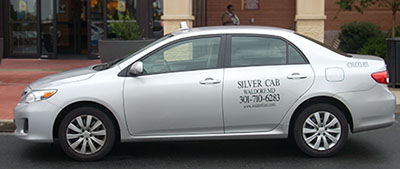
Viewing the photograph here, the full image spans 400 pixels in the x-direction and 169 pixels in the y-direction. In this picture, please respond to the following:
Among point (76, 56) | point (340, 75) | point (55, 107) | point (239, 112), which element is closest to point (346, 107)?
point (340, 75)

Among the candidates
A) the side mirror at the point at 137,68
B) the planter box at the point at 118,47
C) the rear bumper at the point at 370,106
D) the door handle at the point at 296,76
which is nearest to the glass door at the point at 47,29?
the planter box at the point at 118,47

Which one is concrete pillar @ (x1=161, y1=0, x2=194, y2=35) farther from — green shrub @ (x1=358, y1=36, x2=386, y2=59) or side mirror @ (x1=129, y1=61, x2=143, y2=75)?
side mirror @ (x1=129, y1=61, x2=143, y2=75)

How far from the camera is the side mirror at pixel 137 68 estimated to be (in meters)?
6.41

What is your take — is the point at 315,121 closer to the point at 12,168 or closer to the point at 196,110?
the point at 196,110

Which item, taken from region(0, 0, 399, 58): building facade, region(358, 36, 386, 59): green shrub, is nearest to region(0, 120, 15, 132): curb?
region(358, 36, 386, 59): green shrub

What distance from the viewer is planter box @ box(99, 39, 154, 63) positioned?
41.2 feet

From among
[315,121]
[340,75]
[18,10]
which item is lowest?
[315,121]

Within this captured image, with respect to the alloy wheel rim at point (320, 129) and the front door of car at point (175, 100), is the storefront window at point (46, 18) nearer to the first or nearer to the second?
the front door of car at point (175, 100)

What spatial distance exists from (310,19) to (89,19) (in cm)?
684

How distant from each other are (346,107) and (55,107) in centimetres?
323

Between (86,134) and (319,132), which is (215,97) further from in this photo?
(86,134)

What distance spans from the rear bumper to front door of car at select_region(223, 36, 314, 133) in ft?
1.67

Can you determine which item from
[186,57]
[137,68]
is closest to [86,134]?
[137,68]

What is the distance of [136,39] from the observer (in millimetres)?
12883
